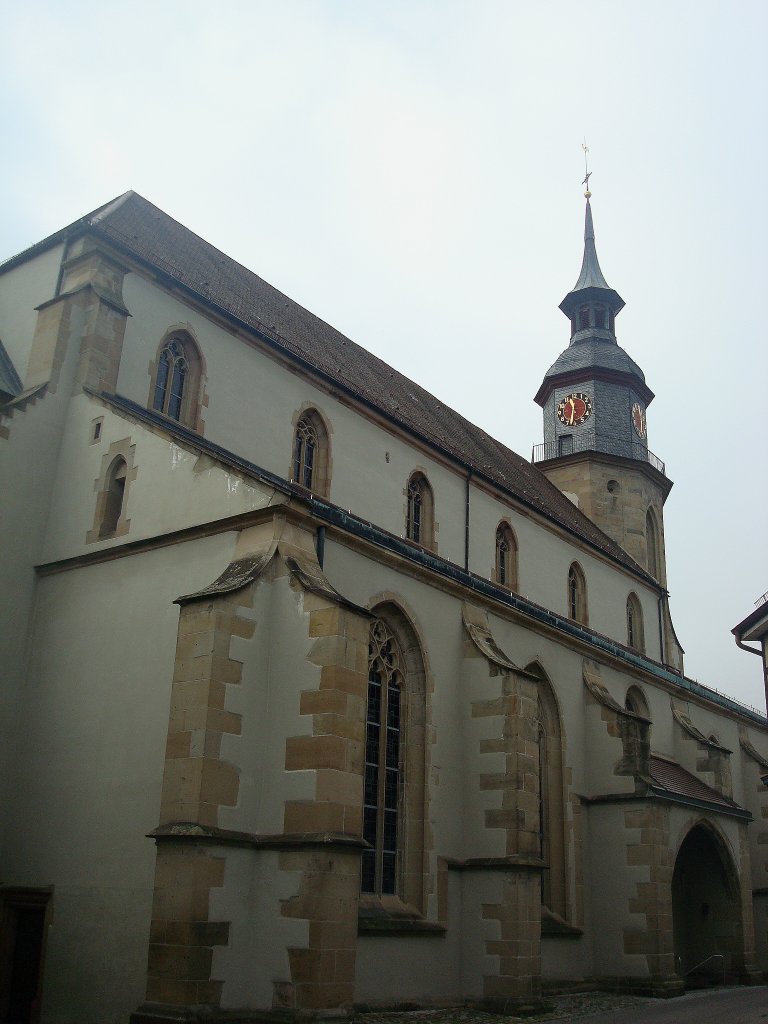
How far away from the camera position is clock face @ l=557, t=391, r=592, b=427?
35.2 m

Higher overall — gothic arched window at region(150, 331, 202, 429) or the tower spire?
the tower spire

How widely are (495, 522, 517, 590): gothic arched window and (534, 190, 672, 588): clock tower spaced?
903cm

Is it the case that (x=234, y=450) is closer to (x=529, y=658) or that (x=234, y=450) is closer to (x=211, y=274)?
(x=211, y=274)

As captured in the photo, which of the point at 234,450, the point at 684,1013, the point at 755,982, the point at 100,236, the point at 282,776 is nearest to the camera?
the point at 282,776

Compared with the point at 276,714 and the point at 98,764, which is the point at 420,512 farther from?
the point at 98,764

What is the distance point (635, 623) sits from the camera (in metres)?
30.6

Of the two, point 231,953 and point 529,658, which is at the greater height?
point 529,658

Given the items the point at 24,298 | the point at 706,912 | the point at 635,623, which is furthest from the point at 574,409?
the point at 24,298

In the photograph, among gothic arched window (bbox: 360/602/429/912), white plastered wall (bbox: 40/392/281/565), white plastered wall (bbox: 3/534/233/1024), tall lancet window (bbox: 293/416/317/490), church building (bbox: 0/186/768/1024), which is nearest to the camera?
church building (bbox: 0/186/768/1024)

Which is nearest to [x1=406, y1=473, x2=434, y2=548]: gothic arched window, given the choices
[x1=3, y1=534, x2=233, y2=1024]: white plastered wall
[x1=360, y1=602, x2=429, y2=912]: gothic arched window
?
[x1=360, y1=602, x2=429, y2=912]: gothic arched window

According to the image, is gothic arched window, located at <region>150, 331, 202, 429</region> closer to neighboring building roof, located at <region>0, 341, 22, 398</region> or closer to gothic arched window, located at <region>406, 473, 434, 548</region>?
neighboring building roof, located at <region>0, 341, 22, 398</region>

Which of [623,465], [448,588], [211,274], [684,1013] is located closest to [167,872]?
[448,588]

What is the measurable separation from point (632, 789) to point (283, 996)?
968 centimetres

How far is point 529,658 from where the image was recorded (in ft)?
60.6
